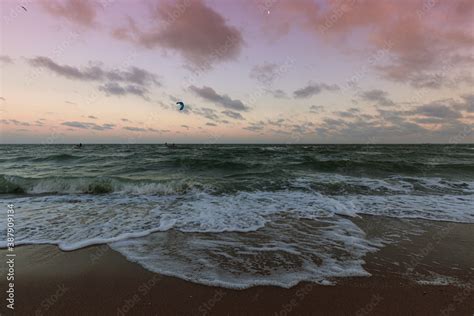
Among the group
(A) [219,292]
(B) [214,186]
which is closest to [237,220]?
(A) [219,292]

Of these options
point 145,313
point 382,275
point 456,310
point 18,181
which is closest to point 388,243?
point 382,275

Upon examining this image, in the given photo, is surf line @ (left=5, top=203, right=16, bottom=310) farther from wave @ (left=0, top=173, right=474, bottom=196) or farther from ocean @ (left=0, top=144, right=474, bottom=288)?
wave @ (left=0, top=173, right=474, bottom=196)

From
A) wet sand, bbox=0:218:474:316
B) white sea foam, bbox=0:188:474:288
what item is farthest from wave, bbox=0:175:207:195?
wet sand, bbox=0:218:474:316

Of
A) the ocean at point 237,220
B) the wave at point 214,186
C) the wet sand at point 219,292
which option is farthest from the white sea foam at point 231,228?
the wave at point 214,186

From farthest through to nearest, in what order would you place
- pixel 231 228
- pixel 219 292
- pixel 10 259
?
1. pixel 231 228
2. pixel 10 259
3. pixel 219 292

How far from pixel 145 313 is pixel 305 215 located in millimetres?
5319

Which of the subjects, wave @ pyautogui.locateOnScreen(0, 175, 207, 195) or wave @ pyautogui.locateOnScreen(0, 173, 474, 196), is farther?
wave @ pyautogui.locateOnScreen(0, 175, 207, 195)

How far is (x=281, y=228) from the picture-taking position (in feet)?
20.5

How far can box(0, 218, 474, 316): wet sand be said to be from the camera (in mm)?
3156

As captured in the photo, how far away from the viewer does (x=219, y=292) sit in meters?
3.50

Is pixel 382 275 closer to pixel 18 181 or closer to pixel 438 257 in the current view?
pixel 438 257

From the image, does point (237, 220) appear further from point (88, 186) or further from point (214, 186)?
point (88, 186)

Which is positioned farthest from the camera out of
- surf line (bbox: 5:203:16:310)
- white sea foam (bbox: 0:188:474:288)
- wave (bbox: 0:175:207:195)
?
wave (bbox: 0:175:207:195)

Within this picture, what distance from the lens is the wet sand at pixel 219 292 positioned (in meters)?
3.16
